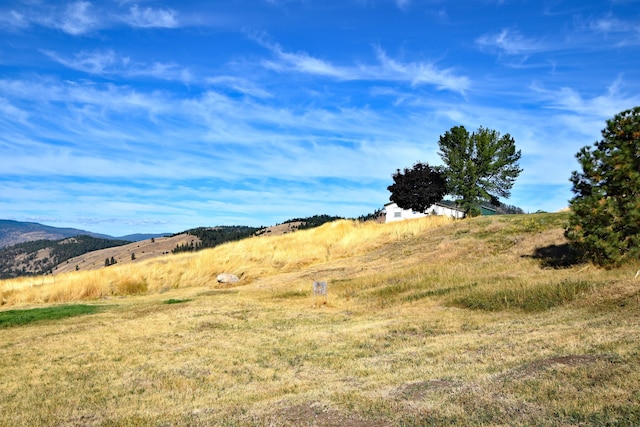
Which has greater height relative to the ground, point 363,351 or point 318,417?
point 363,351

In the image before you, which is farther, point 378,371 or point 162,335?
point 162,335

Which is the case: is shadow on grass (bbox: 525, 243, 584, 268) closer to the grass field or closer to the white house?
the grass field

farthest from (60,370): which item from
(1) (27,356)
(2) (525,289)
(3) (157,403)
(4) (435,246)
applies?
(4) (435,246)

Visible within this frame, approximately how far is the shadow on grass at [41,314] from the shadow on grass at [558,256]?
18.3 meters

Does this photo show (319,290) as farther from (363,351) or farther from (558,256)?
(558,256)

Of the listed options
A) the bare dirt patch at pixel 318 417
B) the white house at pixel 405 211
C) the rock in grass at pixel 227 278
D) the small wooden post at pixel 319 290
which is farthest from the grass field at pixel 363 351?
the white house at pixel 405 211

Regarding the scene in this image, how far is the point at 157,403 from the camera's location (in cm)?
785

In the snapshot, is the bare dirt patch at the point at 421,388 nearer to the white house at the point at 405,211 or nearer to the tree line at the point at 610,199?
the tree line at the point at 610,199

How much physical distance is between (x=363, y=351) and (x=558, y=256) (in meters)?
13.4

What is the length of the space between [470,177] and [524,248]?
2728 centimetres

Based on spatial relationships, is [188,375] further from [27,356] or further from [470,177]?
[470,177]

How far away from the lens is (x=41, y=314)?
18.6 meters

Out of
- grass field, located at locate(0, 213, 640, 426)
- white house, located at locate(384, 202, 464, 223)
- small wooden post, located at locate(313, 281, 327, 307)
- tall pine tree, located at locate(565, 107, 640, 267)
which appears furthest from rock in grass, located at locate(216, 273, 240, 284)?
white house, located at locate(384, 202, 464, 223)

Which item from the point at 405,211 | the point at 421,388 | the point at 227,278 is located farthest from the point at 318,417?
the point at 405,211
